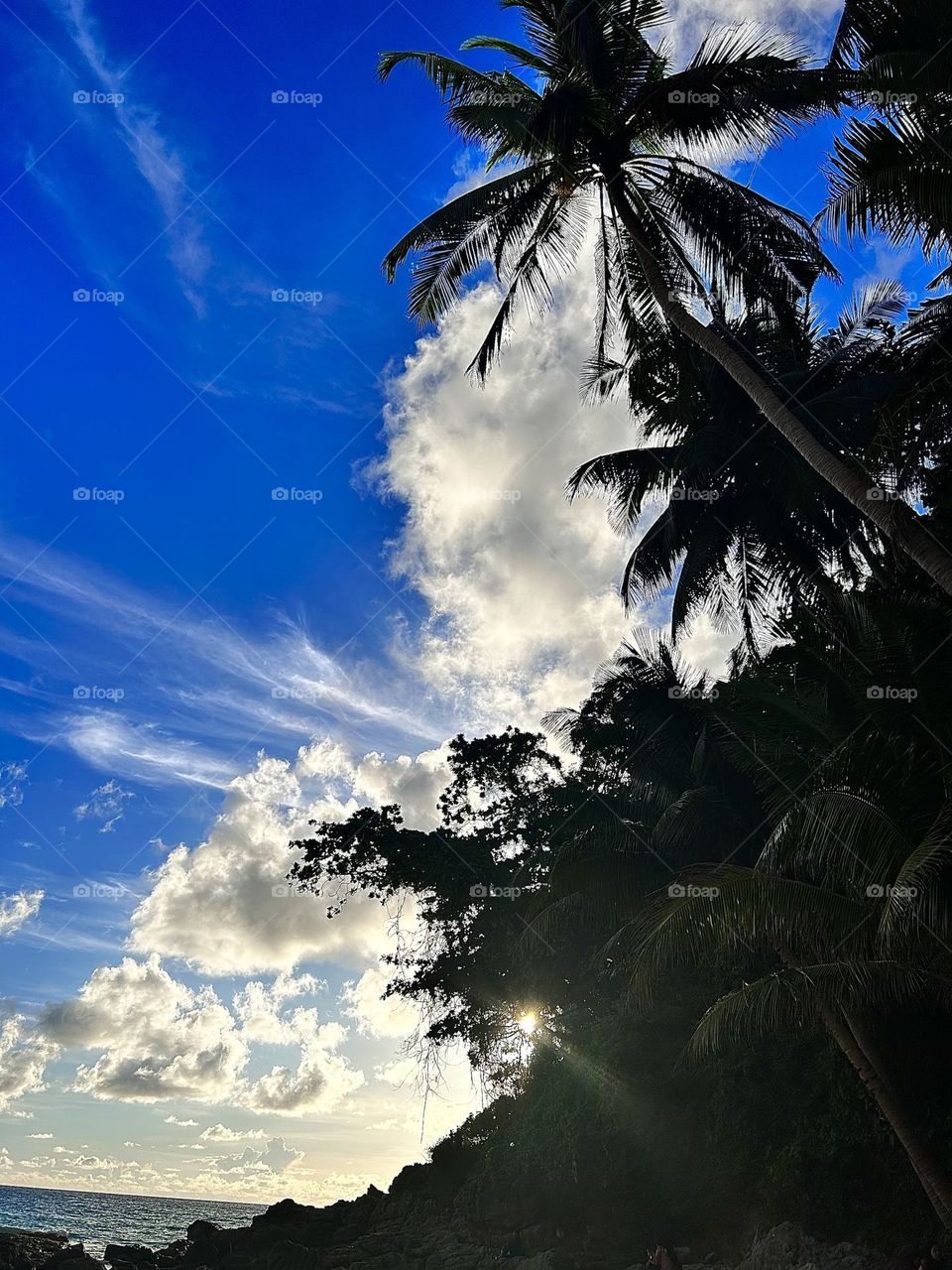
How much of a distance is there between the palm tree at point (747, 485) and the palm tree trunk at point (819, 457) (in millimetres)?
5316

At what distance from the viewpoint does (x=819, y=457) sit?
9.20m

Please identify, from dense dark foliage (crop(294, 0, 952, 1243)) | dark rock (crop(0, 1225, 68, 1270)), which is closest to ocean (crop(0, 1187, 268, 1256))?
dark rock (crop(0, 1225, 68, 1270))

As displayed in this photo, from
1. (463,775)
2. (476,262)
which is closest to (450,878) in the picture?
(463,775)

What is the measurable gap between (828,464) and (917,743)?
287 centimetres

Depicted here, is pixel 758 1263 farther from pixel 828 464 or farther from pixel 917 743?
pixel 828 464

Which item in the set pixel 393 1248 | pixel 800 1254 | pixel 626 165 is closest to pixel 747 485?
pixel 626 165

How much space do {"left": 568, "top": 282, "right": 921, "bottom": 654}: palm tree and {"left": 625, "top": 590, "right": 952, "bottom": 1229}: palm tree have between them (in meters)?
7.50

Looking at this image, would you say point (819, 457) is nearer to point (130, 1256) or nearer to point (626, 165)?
point (626, 165)

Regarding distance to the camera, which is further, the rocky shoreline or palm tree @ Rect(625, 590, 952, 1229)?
the rocky shoreline

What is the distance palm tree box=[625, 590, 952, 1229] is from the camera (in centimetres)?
855

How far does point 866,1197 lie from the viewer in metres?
13.8

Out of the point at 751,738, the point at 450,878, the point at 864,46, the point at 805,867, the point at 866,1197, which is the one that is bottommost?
the point at 866,1197

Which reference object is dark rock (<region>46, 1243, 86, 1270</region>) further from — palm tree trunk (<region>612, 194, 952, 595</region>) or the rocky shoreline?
palm tree trunk (<region>612, 194, 952, 595</region>)

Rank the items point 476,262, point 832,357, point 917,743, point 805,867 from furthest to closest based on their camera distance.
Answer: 1. point 832,357
2. point 476,262
3. point 805,867
4. point 917,743
